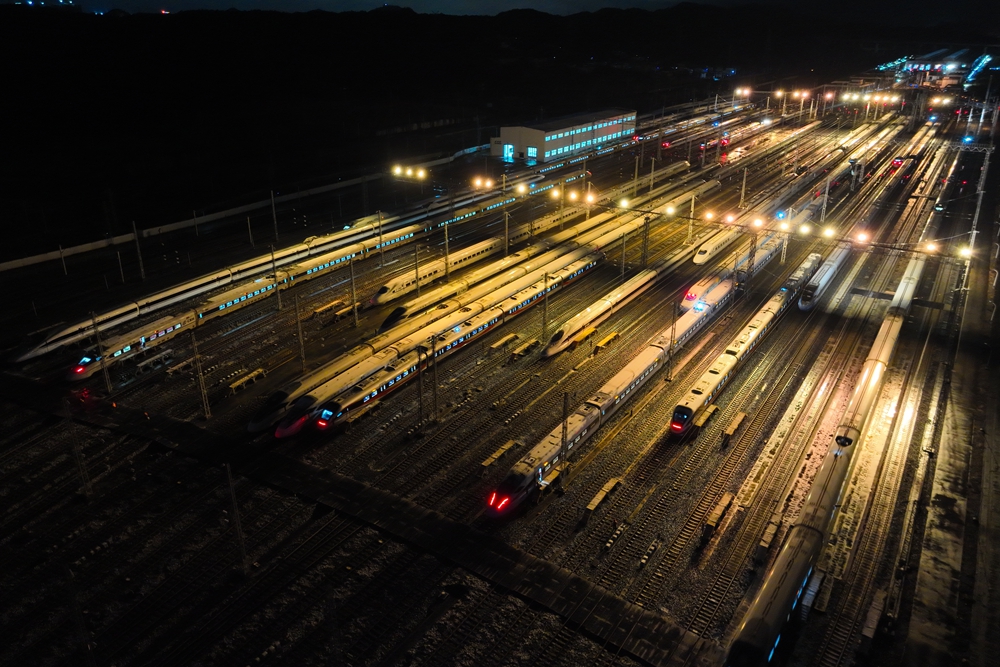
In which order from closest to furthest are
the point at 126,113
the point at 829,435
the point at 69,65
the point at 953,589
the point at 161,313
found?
the point at 953,589
the point at 829,435
the point at 161,313
the point at 126,113
the point at 69,65

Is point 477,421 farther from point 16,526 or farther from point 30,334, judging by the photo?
point 30,334

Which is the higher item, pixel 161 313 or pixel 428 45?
pixel 428 45

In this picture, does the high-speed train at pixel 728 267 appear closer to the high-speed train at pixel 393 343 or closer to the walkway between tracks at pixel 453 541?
the high-speed train at pixel 393 343

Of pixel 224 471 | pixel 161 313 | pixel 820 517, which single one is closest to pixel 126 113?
Result: pixel 161 313

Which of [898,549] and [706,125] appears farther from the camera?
[706,125]

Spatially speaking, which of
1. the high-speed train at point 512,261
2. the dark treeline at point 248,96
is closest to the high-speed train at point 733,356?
the high-speed train at point 512,261

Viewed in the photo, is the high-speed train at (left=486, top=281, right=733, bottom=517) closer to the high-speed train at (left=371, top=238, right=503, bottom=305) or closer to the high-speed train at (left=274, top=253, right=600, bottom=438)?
the high-speed train at (left=274, top=253, right=600, bottom=438)

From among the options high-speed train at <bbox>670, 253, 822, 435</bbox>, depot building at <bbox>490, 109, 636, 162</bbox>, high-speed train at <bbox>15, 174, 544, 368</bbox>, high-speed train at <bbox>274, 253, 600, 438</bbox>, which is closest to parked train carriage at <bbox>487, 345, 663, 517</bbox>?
high-speed train at <bbox>670, 253, 822, 435</bbox>
